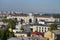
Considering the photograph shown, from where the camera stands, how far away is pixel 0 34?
18.7 m

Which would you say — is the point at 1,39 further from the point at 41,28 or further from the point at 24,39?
the point at 41,28

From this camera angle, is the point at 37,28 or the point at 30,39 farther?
the point at 37,28

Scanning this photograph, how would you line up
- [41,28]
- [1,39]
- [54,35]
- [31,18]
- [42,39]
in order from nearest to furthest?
[54,35] < [42,39] < [1,39] < [41,28] < [31,18]

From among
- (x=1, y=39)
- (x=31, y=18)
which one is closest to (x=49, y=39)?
(x=1, y=39)

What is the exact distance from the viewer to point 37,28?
28062mm

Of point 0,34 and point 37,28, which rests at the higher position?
point 0,34

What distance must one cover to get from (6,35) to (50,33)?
367 centimetres

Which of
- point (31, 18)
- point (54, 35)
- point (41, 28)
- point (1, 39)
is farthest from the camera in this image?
point (31, 18)

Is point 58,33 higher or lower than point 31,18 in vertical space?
higher

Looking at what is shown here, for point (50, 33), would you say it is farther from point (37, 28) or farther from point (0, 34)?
point (37, 28)

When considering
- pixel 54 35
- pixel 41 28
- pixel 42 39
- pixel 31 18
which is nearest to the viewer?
pixel 54 35

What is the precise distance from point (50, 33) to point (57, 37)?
80 centimetres

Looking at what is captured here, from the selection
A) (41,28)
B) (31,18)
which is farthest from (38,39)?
(31,18)

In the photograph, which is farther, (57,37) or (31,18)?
(31,18)
